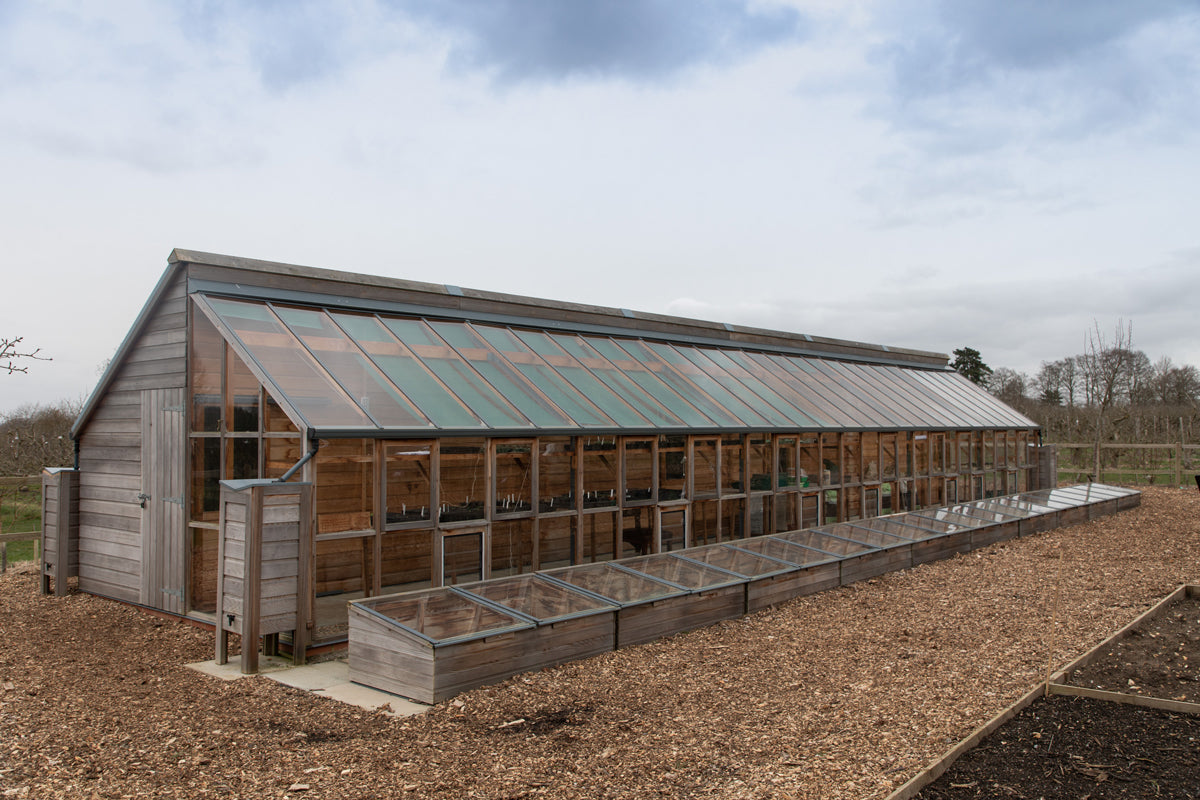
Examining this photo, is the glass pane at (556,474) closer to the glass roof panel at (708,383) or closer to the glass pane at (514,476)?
the glass pane at (514,476)

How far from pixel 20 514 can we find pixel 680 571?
17017 millimetres

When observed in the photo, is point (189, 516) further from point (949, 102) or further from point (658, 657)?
point (949, 102)

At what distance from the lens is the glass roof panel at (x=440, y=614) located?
682 cm

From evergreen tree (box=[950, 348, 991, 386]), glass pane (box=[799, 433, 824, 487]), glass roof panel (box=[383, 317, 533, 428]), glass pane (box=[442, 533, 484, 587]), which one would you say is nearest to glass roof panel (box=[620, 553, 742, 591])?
glass pane (box=[442, 533, 484, 587])

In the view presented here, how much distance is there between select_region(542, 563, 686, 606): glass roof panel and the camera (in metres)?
8.05

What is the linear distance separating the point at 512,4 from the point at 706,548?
6.94m

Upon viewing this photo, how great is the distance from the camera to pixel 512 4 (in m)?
8.48

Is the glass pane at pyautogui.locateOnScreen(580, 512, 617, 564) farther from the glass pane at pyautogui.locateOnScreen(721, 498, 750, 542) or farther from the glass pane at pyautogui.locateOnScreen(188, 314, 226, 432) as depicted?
the glass pane at pyautogui.locateOnScreen(188, 314, 226, 432)

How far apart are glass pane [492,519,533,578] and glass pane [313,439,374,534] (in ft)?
6.28

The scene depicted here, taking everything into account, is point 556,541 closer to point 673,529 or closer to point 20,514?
point 673,529

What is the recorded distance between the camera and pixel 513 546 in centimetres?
962

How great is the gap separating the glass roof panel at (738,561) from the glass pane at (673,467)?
1382mm

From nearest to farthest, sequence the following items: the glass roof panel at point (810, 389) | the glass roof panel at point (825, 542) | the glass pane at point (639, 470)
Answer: the glass pane at point (639, 470)
the glass roof panel at point (825, 542)
the glass roof panel at point (810, 389)

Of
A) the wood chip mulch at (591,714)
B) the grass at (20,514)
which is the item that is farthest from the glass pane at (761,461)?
the grass at (20,514)
